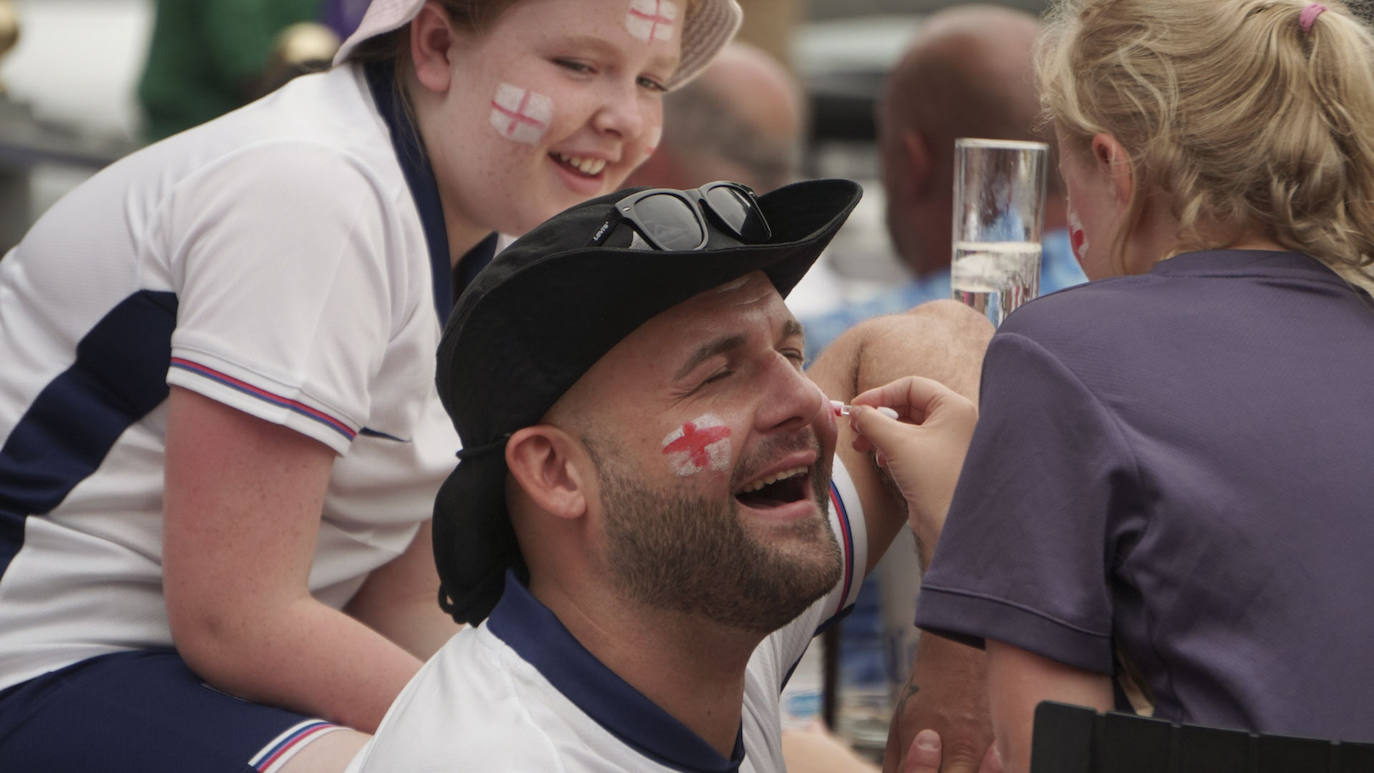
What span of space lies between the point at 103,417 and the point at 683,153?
2.84 m

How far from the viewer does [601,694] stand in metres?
1.68

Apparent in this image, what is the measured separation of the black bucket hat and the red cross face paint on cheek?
0.12 meters

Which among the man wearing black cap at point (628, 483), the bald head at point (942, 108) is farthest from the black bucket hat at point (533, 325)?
the bald head at point (942, 108)

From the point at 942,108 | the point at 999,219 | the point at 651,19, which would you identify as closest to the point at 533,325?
the point at 999,219

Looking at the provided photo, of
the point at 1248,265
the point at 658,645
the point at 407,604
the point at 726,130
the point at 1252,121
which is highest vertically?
the point at 1252,121

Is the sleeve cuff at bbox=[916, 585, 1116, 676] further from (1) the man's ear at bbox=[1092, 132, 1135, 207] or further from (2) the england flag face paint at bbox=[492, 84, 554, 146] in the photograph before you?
(2) the england flag face paint at bbox=[492, 84, 554, 146]

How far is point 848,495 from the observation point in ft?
7.18

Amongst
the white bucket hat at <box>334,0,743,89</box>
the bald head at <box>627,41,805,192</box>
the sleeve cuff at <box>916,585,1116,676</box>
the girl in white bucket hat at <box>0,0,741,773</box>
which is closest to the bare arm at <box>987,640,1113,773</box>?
the sleeve cuff at <box>916,585,1116,676</box>

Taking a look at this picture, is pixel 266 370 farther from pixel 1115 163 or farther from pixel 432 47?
pixel 1115 163

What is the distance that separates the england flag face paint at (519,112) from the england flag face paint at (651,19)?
183 mm

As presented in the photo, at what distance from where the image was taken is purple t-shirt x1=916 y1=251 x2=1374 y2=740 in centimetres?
156

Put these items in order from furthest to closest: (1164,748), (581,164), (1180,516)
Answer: (581,164) < (1180,516) < (1164,748)

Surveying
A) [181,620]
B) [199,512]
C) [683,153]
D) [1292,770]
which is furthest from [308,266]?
[683,153]

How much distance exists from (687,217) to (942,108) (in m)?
2.76
